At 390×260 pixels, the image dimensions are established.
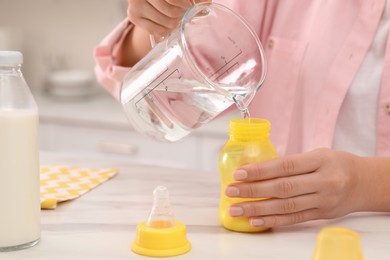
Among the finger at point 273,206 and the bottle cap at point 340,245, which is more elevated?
the bottle cap at point 340,245

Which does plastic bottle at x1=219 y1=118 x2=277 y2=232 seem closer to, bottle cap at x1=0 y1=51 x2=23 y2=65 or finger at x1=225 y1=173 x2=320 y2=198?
finger at x1=225 y1=173 x2=320 y2=198

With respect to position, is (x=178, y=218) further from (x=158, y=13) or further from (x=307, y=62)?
(x=307, y=62)

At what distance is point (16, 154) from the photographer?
2.77 feet

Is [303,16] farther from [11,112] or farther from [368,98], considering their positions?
[11,112]

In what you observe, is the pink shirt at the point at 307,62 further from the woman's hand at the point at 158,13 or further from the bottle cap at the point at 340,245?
the bottle cap at the point at 340,245

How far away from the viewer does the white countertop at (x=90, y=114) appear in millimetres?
2508

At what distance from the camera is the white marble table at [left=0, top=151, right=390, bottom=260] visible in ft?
2.85

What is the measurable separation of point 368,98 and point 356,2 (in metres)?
0.20

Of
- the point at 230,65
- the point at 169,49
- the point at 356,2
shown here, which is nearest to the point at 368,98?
the point at 356,2

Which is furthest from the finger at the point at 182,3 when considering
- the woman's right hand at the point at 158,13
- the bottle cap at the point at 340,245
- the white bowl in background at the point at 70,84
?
the white bowl in background at the point at 70,84

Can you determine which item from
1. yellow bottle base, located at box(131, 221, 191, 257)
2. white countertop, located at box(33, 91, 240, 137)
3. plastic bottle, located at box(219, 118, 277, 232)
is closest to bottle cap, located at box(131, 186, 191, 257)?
yellow bottle base, located at box(131, 221, 191, 257)

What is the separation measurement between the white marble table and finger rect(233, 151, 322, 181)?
8cm

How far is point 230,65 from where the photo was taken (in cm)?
105

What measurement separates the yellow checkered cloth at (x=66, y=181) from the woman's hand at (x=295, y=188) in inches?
11.8
